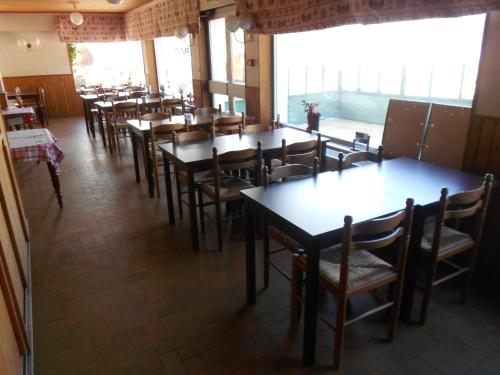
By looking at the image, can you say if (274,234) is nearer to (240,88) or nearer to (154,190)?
(154,190)

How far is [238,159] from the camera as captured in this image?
9.05ft

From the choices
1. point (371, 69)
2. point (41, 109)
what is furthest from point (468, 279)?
point (41, 109)

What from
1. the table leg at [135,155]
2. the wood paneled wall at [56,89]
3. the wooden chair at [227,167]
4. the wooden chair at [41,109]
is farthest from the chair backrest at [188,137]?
the wood paneled wall at [56,89]

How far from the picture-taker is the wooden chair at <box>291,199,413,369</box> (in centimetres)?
155

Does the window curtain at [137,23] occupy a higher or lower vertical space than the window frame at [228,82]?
higher

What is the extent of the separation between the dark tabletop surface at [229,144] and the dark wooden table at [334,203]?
87 cm

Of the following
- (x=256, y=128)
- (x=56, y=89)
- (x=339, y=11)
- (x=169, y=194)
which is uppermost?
(x=339, y=11)

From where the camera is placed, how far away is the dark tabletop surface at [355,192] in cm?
175

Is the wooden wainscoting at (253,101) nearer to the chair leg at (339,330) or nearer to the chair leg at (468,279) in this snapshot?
the chair leg at (468,279)

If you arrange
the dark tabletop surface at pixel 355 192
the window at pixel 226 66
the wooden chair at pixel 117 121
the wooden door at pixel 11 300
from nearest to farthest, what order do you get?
the wooden door at pixel 11 300, the dark tabletop surface at pixel 355 192, the window at pixel 226 66, the wooden chair at pixel 117 121

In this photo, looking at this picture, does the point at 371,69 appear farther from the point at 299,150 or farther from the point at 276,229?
the point at 276,229

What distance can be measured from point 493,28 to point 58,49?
31.7 feet

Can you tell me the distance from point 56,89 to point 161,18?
4.35 metres

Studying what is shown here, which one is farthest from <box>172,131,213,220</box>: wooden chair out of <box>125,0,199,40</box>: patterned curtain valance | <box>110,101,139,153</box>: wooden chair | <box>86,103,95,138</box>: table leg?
<box>86,103,95,138</box>: table leg
